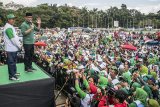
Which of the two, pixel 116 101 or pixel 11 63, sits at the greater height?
pixel 11 63

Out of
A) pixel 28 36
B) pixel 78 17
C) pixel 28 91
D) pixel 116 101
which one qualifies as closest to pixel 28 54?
pixel 28 36

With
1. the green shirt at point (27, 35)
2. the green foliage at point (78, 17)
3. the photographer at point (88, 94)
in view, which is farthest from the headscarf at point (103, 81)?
the green foliage at point (78, 17)

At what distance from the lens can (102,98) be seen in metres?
7.49

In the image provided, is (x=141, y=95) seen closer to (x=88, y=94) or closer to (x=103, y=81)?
(x=88, y=94)

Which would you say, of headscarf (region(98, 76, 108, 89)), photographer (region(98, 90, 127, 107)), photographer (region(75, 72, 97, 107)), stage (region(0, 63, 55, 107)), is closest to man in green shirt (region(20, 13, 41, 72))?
stage (region(0, 63, 55, 107))

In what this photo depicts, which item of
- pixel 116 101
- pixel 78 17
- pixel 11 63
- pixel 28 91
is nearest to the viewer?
pixel 116 101

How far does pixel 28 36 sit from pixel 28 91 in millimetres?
1608

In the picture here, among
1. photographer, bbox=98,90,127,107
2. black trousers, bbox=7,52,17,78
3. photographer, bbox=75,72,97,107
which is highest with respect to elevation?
black trousers, bbox=7,52,17,78

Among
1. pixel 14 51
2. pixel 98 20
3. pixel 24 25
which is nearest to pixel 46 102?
pixel 14 51

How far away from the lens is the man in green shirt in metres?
7.71

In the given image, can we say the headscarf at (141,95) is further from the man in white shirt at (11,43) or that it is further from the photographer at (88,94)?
the man in white shirt at (11,43)

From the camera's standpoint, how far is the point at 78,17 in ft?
296

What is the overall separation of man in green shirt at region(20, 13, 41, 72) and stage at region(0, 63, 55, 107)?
497 millimetres

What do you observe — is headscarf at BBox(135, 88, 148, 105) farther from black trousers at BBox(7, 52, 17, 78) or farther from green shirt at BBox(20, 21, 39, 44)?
black trousers at BBox(7, 52, 17, 78)
